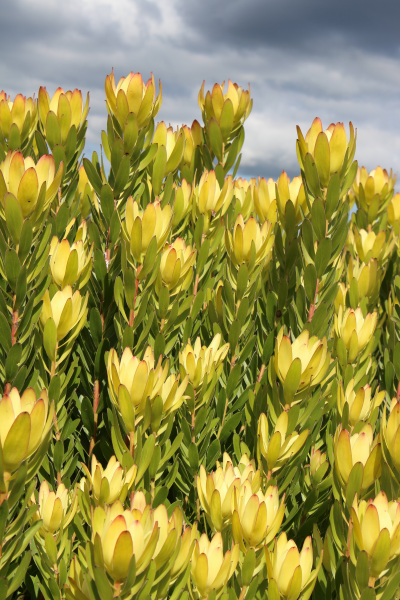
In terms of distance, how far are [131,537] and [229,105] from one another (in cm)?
153

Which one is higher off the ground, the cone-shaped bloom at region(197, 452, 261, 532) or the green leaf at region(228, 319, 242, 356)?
the green leaf at region(228, 319, 242, 356)

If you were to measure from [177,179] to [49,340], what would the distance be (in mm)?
1041

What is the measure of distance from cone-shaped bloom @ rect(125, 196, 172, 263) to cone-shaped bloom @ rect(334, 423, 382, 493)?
69 centimetres

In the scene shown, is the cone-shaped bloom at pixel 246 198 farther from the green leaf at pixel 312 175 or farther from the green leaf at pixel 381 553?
the green leaf at pixel 381 553

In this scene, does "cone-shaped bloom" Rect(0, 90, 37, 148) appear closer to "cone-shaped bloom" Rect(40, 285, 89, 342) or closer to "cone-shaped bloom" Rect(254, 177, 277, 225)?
"cone-shaped bloom" Rect(40, 285, 89, 342)

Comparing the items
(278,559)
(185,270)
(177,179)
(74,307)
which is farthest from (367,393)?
(177,179)

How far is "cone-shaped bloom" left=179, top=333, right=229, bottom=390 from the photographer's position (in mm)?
1337

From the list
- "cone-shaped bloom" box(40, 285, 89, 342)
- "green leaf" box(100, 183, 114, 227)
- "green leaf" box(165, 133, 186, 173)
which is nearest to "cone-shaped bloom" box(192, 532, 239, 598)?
"cone-shaped bloom" box(40, 285, 89, 342)

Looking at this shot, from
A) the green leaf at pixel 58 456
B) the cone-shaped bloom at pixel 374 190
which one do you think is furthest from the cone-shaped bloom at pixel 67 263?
the cone-shaped bloom at pixel 374 190

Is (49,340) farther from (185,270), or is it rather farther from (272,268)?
(272,268)

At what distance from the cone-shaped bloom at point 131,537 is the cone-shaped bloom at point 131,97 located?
44.8 inches

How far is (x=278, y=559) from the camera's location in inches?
40.2

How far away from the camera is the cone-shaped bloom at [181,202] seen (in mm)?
1618

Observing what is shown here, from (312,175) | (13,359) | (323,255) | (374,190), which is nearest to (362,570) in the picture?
(323,255)
